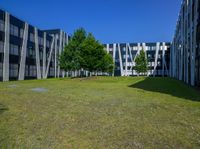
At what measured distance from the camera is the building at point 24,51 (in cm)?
4825

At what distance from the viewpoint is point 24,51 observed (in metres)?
56.2

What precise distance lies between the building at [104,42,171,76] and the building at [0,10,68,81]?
45221 millimetres

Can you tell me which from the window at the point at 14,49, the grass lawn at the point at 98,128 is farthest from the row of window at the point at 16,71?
the grass lawn at the point at 98,128

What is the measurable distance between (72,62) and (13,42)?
1289 cm

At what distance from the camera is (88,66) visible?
50781 millimetres

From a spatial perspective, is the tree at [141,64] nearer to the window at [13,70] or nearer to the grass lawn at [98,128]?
the window at [13,70]

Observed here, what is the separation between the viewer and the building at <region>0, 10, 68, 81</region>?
48250mm

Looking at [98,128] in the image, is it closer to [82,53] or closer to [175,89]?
[175,89]

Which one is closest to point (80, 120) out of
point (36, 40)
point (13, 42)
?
point (13, 42)

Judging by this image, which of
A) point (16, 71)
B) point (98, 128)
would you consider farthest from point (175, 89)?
point (16, 71)

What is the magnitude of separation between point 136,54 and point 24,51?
6732cm

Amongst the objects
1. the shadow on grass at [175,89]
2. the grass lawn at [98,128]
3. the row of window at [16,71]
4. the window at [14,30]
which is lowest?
the grass lawn at [98,128]

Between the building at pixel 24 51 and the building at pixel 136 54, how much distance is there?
4522 cm

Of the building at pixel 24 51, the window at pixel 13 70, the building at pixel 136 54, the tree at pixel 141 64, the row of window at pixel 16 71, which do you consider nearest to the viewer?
the building at pixel 24 51
